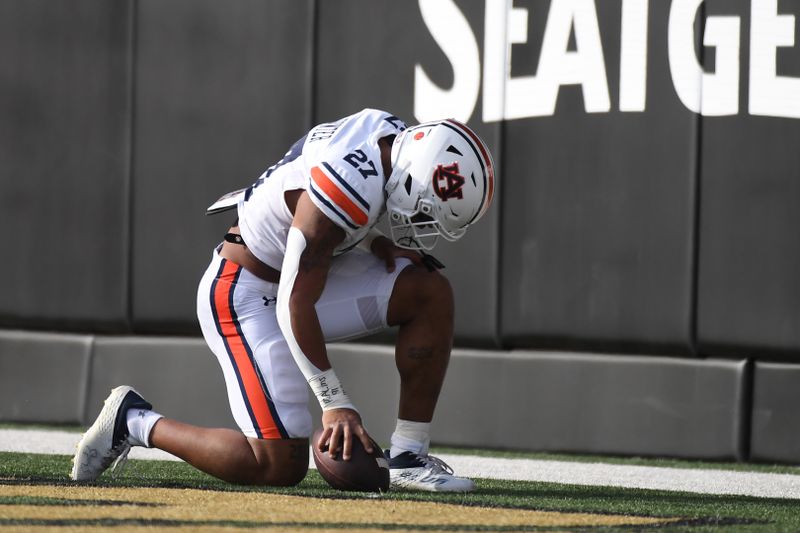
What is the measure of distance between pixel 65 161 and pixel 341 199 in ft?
7.12

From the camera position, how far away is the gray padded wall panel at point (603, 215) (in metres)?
3.97

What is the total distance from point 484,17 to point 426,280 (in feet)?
4.74

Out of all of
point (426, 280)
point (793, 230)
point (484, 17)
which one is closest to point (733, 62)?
point (793, 230)

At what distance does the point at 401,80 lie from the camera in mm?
4301

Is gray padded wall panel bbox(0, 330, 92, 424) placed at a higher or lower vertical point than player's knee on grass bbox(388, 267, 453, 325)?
lower

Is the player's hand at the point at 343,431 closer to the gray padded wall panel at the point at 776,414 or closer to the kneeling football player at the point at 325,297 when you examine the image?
the kneeling football player at the point at 325,297

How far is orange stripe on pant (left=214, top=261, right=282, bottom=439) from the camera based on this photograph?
2941 millimetres

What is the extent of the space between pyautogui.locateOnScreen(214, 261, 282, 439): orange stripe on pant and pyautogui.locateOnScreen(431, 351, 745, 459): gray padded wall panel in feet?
4.12

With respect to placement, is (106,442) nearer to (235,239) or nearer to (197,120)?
(235,239)

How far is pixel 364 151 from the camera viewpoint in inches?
112

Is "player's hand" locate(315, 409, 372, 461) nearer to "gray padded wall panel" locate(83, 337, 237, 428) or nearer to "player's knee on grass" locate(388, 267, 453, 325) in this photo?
"player's knee on grass" locate(388, 267, 453, 325)

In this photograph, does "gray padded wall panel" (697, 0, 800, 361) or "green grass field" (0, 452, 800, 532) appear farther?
"gray padded wall panel" (697, 0, 800, 361)

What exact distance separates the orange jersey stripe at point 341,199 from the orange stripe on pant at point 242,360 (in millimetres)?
440

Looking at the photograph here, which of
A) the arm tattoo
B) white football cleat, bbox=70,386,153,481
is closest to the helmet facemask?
the arm tattoo
